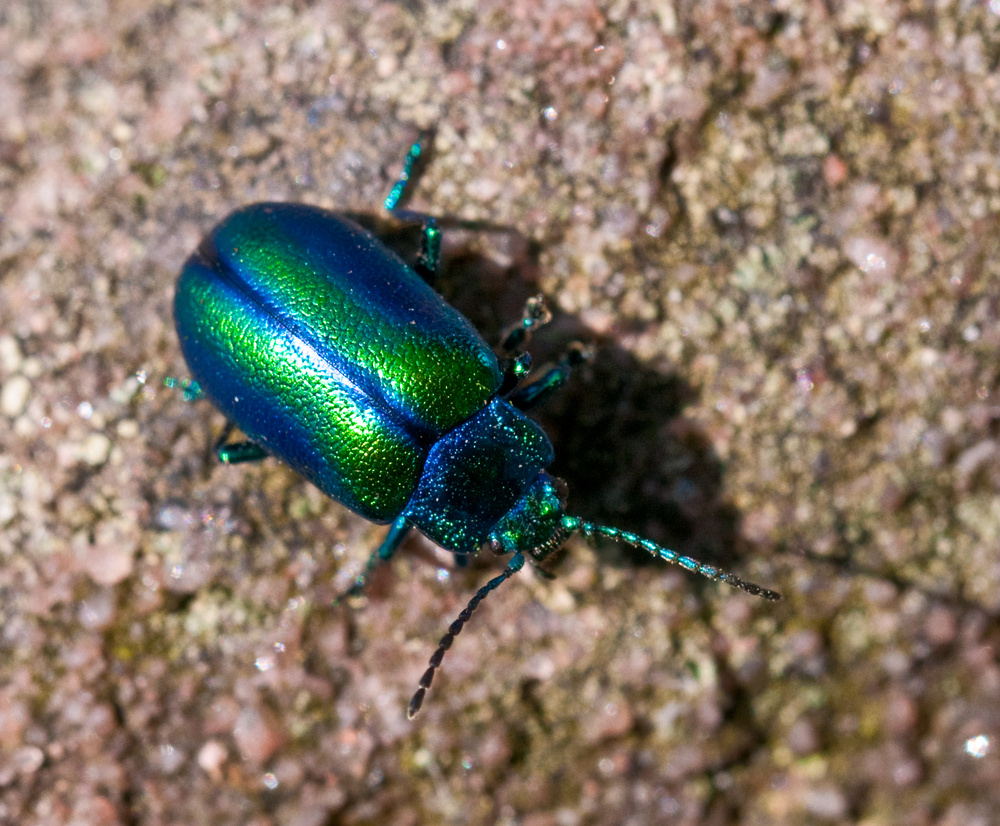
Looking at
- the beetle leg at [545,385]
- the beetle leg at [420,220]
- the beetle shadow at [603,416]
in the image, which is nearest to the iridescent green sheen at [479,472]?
the beetle leg at [545,385]

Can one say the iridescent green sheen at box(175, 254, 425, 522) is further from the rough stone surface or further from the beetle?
the rough stone surface

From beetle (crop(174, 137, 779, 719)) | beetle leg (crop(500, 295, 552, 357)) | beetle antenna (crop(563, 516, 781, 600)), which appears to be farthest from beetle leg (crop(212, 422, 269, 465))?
beetle antenna (crop(563, 516, 781, 600))

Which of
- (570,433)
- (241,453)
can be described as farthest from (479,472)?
(241,453)

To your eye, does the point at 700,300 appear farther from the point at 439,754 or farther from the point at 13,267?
the point at 13,267

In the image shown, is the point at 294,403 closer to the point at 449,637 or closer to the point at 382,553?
the point at 382,553

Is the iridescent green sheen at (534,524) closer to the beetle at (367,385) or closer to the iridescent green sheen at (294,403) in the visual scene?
the beetle at (367,385)

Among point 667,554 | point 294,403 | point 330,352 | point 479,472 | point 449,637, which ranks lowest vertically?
point 449,637

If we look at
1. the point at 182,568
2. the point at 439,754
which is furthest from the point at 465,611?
the point at 182,568
